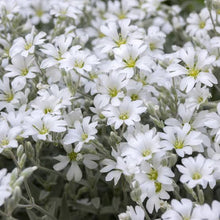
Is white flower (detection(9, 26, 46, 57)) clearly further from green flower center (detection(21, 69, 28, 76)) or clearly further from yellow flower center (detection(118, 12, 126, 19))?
yellow flower center (detection(118, 12, 126, 19))

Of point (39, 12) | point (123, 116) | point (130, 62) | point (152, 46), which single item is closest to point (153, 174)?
point (123, 116)

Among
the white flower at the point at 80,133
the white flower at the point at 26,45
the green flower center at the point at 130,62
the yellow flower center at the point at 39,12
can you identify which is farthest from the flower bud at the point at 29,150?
the yellow flower center at the point at 39,12

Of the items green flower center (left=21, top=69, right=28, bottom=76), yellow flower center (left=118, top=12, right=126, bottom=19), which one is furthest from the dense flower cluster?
yellow flower center (left=118, top=12, right=126, bottom=19)

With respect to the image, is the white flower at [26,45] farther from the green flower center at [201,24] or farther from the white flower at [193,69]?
the green flower center at [201,24]

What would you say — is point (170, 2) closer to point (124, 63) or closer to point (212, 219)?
point (124, 63)

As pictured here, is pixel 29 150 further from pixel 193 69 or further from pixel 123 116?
pixel 193 69

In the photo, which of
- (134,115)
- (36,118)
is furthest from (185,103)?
(36,118)
